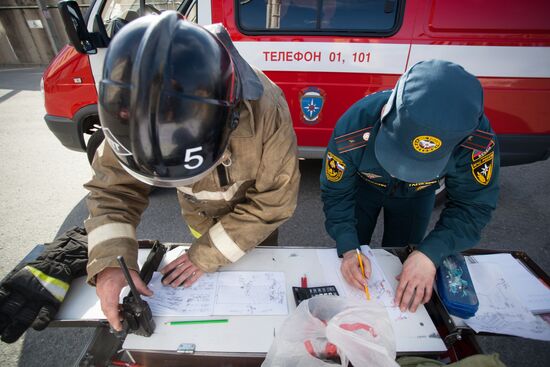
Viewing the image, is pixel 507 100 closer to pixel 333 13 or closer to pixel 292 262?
pixel 333 13

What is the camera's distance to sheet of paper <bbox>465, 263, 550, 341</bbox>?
3.05 feet

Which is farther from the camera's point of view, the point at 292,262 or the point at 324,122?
the point at 324,122

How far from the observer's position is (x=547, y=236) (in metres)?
2.46

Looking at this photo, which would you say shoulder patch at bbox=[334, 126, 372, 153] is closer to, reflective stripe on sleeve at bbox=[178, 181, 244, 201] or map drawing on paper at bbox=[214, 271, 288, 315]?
reflective stripe on sleeve at bbox=[178, 181, 244, 201]

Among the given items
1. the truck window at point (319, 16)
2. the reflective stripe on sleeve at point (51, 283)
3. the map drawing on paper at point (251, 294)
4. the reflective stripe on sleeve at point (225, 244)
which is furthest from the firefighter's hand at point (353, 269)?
the truck window at point (319, 16)

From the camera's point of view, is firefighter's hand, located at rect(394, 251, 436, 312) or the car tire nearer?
firefighter's hand, located at rect(394, 251, 436, 312)

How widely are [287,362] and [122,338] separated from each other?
56cm

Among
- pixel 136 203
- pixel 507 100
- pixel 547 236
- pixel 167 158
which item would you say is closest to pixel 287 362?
pixel 167 158

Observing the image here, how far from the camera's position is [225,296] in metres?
1.04

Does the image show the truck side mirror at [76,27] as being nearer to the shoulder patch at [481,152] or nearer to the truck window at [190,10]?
the truck window at [190,10]

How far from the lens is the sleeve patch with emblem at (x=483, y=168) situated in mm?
1051

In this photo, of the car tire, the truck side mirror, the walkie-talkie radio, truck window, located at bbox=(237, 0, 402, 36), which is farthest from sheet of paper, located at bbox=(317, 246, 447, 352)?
the car tire

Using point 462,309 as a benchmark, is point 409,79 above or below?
above

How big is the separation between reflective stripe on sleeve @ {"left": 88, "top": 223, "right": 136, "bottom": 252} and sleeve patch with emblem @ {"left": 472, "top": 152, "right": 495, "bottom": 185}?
1.32m
